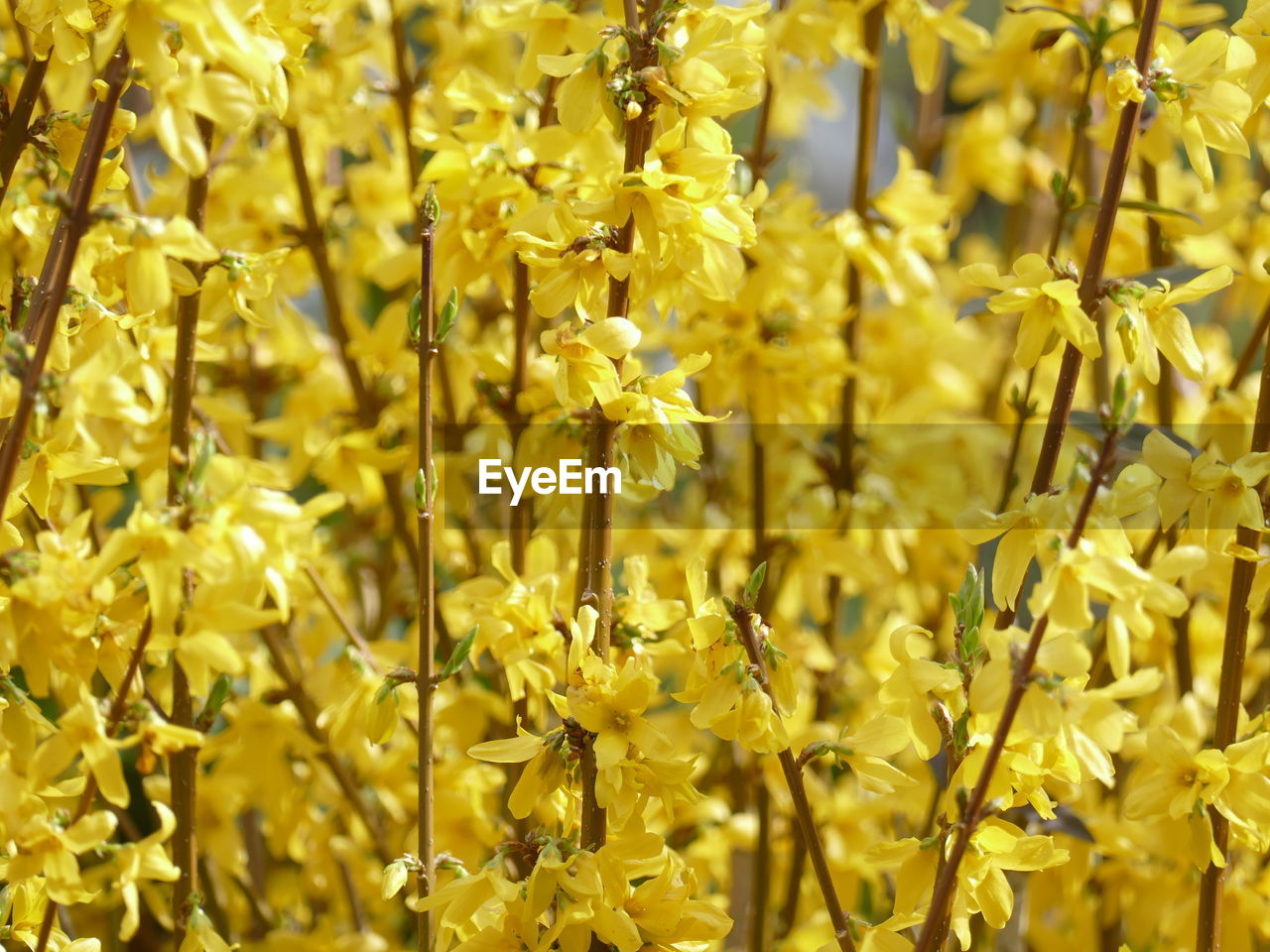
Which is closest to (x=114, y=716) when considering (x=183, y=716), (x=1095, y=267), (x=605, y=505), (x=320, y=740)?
(x=183, y=716)

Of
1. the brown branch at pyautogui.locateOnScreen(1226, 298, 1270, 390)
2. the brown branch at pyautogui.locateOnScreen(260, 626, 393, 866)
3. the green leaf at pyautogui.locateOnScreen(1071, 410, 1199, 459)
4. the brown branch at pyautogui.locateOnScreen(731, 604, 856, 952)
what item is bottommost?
the brown branch at pyautogui.locateOnScreen(260, 626, 393, 866)

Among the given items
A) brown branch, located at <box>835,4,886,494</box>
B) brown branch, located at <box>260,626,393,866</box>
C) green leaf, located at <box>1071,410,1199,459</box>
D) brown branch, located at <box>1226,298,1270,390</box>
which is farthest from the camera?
brown branch, located at <box>835,4,886,494</box>

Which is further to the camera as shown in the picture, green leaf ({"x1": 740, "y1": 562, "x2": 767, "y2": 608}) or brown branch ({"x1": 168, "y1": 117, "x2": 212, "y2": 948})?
brown branch ({"x1": 168, "y1": 117, "x2": 212, "y2": 948})

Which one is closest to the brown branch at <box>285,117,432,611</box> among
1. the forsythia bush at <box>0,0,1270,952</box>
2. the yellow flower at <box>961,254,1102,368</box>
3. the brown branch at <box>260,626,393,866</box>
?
the forsythia bush at <box>0,0,1270,952</box>

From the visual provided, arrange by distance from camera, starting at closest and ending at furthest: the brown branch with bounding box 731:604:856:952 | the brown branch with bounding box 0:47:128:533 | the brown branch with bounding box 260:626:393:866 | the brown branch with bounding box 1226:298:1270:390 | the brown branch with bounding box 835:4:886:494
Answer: the brown branch with bounding box 0:47:128:533 → the brown branch with bounding box 731:604:856:952 → the brown branch with bounding box 1226:298:1270:390 → the brown branch with bounding box 260:626:393:866 → the brown branch with bounding box 835:4:886:494

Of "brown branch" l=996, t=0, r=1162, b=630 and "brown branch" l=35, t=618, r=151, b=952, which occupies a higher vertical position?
"brown branch" l=996, t=0, r=1162, b=630

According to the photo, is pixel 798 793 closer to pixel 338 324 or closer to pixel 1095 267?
pixel 1095 267

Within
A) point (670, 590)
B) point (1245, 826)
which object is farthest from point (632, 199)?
point (670, 590)

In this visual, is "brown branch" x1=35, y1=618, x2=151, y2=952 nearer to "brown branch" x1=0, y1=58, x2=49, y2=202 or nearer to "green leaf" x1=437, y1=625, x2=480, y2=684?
"green leaf" x1=437, y1=625, x2=480, y2=684
